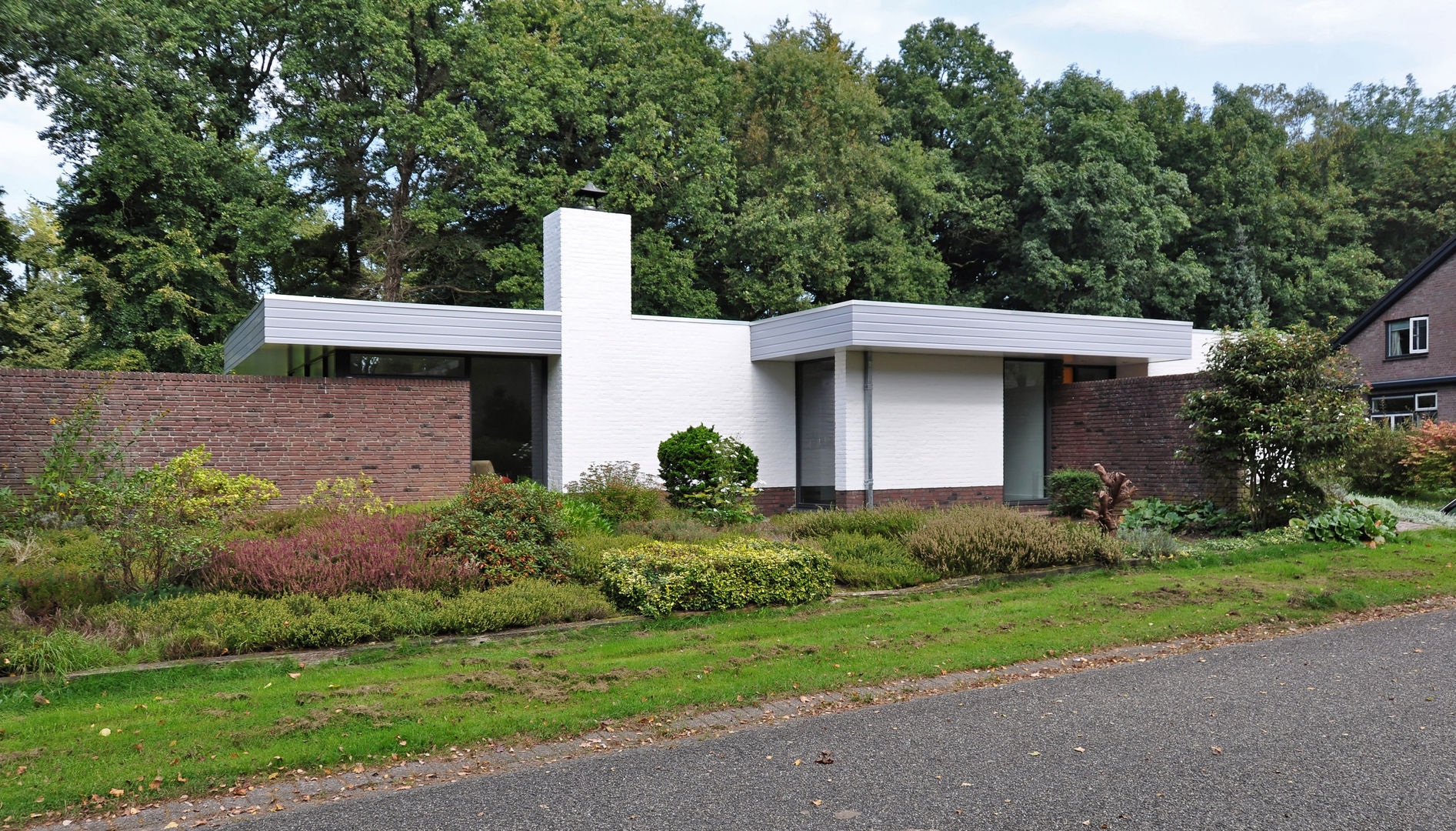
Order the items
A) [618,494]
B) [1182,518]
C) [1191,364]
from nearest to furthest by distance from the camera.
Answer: [618,494]
[1182,518]
[1191,364]

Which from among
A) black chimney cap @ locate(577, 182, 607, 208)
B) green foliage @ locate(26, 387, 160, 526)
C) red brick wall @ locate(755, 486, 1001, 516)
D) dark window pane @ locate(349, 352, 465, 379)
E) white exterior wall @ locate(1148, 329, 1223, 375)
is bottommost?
red brick wall @ locate(755, 486, 1001, 516)

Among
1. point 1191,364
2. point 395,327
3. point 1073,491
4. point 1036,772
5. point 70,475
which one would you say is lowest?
point 1036,772

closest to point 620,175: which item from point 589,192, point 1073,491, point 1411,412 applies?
point 589,192

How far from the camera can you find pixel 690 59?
2589cm

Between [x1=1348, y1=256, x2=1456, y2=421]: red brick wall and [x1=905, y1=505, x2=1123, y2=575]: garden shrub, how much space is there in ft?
61.8

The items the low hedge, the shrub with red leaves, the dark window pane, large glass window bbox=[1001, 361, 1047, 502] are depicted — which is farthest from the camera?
large glass window bbox=[1001, 361, 1047, 502]

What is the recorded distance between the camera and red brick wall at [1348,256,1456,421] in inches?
1003

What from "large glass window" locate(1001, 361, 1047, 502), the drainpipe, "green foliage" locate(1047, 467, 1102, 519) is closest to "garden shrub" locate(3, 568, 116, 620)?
the drainpipe

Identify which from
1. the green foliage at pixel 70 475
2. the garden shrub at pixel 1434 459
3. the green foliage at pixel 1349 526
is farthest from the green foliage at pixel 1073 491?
the green foliage at pixel 70 475

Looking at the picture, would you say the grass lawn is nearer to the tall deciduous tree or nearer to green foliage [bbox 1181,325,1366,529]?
green foliage [bbox 1181,325,1366,529]

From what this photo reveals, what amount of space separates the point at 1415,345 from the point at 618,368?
23.5m

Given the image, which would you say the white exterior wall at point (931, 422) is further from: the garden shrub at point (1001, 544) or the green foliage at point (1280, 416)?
the garden shrub at point (1001, 544)

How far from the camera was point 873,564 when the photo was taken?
10.0 meters

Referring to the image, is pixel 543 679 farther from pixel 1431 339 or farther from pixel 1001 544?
pixel 1431 339
